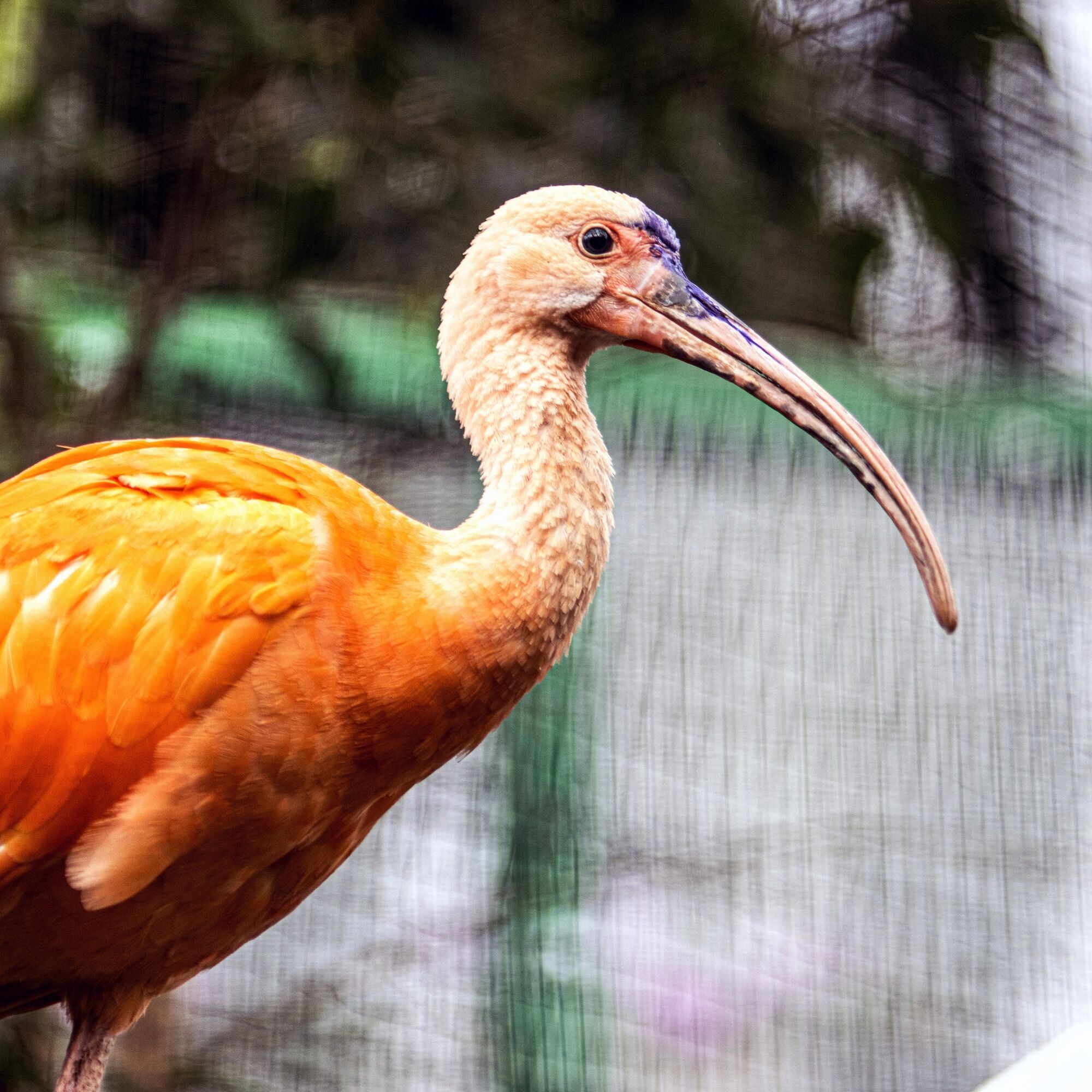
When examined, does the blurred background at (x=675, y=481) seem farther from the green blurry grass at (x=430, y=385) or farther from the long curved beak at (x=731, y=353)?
the long curved beak at (x=731, y=353)

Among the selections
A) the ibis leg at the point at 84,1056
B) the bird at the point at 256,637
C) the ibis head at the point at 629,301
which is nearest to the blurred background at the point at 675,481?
the ibis leg at the point at 84,1056

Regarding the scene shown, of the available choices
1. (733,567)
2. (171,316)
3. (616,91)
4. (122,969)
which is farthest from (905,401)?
(122,969)

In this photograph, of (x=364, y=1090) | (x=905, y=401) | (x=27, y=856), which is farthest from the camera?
(x=905, y=401)

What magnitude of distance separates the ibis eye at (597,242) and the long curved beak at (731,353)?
0.06 meters

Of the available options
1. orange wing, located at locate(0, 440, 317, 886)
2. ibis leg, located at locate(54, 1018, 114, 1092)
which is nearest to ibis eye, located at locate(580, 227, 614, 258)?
orange wing, located at locate(0, 440, 317, 886)

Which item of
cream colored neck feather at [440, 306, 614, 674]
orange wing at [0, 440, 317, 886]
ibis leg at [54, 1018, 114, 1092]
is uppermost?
cream colored neck feather at [440, 306, 614, 674]

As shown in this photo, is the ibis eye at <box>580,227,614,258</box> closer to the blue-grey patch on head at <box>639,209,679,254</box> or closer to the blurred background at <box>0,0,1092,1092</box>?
the blue-grey patch on head at <box>639,209,679,254</box>

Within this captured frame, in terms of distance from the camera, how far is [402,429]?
4145mm

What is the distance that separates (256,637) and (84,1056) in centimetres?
95

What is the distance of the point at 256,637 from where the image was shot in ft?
7.23

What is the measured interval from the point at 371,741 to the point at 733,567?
2.16 meters

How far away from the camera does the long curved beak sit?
8.25ft

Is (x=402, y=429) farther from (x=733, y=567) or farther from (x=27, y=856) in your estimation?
(x=27, y=856)

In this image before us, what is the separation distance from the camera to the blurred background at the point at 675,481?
11.9 feet
